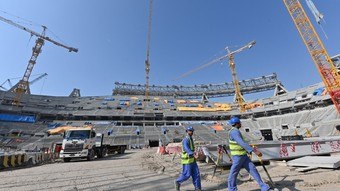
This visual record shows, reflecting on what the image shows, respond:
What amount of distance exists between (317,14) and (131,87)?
232ft

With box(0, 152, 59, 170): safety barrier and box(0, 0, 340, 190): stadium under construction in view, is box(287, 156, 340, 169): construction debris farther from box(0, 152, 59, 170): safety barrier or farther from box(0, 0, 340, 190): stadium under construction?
box(0, 152, 59, 170): safety barrier

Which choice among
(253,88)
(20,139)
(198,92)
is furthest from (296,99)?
→ (20,139)

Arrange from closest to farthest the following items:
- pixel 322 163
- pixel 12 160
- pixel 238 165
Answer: pixel 238 165 → pixel 322 163 → pixel 12 160

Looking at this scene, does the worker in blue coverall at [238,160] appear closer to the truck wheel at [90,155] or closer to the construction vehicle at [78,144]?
the construction vehicle at [78,144]

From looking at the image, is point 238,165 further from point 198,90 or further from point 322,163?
point 198,90

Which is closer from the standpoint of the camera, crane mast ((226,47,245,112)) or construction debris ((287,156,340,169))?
construction debris ((287,156,340,169))

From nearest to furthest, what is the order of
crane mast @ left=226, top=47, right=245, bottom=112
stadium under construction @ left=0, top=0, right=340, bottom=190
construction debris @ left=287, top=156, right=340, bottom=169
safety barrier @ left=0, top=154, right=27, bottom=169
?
construction debris @ left=287, top=156, right=340, bottom=169
safety barrier @ left=0, top=154, right=27, bottom=169
stadium under construction @ left=0, top=0, right=340, bottom=190
crane mast @ left=226, top=47, right=245, bottom=112

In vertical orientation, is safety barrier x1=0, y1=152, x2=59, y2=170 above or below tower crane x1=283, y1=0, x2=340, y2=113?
below

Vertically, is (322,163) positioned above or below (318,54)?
below

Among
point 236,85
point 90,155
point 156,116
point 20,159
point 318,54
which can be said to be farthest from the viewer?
point 236,85

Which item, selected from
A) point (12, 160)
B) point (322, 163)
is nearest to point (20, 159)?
point (12, 160)

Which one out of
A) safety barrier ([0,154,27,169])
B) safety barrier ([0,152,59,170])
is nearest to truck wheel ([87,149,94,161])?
safety barrier ([0,152,59,170])

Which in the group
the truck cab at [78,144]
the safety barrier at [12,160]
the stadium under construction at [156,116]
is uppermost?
the stadium under construction at [156,116]

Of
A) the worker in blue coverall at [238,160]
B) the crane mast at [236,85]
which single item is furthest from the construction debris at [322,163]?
the crane mast at [236,85]
